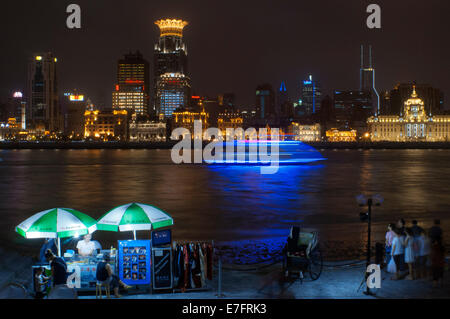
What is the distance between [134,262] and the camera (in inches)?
404

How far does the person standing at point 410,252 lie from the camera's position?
34.7 ft

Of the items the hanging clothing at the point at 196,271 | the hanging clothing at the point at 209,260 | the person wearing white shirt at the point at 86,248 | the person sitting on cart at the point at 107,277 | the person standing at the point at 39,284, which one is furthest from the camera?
the person wearing white shirt at the point at 86,248

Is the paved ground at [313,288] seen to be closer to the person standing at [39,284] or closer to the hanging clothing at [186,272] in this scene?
the hanging clothing at [186,272]

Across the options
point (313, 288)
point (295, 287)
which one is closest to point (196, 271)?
point (295, 287)

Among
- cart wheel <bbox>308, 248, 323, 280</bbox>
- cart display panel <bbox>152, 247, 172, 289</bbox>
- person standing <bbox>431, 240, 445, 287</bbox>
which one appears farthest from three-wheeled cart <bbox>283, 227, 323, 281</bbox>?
cart display panel <bbox>152, 247, 172, 289</bbox>

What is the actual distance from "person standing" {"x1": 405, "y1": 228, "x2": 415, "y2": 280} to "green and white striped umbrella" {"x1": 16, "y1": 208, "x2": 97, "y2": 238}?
7.15 metres

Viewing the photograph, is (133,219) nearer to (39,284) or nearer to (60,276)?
(60,276)

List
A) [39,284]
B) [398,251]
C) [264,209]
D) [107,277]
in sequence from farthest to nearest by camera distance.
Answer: [264,209], [398,251], [107,277], [39,284]

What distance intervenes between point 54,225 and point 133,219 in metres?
1.69

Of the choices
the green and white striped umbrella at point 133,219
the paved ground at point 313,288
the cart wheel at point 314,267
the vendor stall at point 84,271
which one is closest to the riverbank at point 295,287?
the paved ground at point 313,288

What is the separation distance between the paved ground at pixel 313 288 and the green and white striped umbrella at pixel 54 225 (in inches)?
66.2

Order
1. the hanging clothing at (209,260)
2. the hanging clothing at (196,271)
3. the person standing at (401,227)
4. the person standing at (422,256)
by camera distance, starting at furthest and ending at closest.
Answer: the person standing at (401,227)
the person standing at (422,256)
the hanging clothing at (209,260)
the hanging clothing at (196,271)

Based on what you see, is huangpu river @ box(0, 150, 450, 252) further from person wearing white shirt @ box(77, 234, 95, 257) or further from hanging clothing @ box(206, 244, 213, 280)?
hanging clothing @ box(206, 244, 213, 280)
